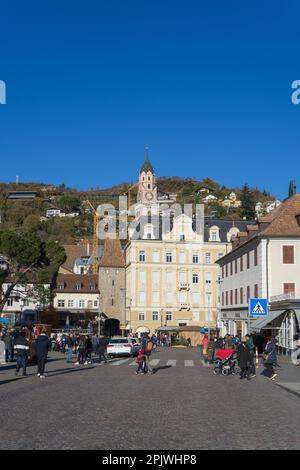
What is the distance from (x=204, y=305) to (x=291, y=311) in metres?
48.3

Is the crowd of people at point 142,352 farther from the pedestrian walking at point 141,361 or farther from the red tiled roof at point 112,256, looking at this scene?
the red tiled roof at point 112,256

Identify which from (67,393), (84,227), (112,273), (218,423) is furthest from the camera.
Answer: (84,227)

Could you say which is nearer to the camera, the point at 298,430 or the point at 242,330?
the point at 298,430

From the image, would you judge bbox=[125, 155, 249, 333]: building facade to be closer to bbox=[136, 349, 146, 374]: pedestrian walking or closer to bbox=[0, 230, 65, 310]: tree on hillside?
bbox=[0, 230, 65, 310]: tree on hillside

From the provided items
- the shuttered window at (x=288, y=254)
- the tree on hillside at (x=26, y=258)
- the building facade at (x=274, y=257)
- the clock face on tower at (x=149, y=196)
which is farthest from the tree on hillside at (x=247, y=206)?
the shuttered window at (x=288, y=254)

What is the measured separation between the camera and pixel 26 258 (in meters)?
62.9

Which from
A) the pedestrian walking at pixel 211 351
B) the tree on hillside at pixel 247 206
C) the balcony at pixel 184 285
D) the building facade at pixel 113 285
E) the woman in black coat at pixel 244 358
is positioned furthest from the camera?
the tree on hillside at pixel 247 206

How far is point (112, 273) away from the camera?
319ft

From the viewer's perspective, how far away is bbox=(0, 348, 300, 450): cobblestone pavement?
396 inches

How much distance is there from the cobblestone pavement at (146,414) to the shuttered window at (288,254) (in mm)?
26804

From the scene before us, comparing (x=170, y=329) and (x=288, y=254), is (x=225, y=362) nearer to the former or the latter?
(x=288, y=254)

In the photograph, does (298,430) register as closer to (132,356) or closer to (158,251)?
(132,356)

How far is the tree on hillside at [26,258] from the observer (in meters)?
62.0

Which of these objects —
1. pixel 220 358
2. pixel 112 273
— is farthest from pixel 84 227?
pixel 220 358
